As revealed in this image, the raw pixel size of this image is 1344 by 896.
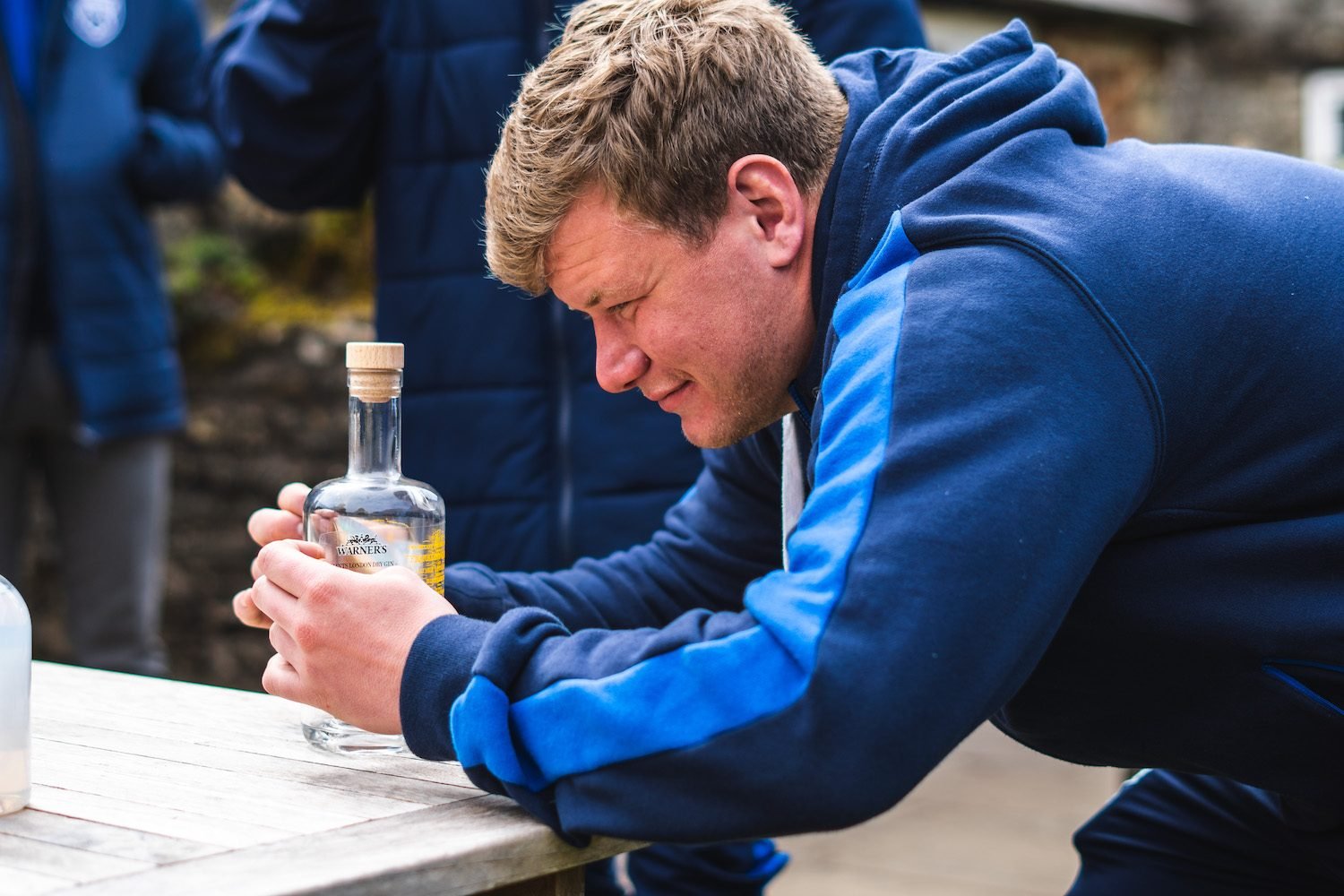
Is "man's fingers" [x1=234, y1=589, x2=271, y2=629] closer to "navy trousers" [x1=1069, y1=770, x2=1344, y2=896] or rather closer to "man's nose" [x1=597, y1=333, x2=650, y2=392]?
"man's nose" [x1=597, y1=333, x2=650, y2=392]

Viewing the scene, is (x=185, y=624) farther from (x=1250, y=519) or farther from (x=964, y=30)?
(x=964, y=30)

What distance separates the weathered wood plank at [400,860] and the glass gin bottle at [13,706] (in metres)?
0.22

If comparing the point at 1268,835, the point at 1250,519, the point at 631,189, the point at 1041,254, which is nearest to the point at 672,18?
the point at 631,189

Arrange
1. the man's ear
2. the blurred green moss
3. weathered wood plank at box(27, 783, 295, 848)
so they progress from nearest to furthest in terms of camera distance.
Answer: weathered wood plank at box(27, 783, 295, 848)
the man's ear
the blurred green moss

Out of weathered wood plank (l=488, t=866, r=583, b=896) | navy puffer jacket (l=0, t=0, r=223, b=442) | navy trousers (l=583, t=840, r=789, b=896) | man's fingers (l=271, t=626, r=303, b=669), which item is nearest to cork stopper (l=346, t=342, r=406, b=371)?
man's fingers (l=271, t=626, r=303, b=669)

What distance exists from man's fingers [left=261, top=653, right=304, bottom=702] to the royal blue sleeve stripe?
0.19 metres

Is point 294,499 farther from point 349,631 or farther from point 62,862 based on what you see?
point 62,862

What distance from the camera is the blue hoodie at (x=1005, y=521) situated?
1.13 meters

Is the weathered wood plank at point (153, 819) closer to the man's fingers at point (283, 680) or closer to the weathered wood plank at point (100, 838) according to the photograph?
the weathered wood plank at point (100, 838)

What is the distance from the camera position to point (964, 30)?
726cm

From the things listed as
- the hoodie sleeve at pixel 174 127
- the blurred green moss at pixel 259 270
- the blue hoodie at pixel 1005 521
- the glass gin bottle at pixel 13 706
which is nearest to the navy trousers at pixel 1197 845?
the blue hoodie at pixel 1005 521

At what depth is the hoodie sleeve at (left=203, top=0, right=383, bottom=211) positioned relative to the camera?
7.84 ft

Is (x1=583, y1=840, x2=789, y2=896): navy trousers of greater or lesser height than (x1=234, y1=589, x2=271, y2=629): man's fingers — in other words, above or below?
below

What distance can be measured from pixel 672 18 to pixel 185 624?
3.36m
